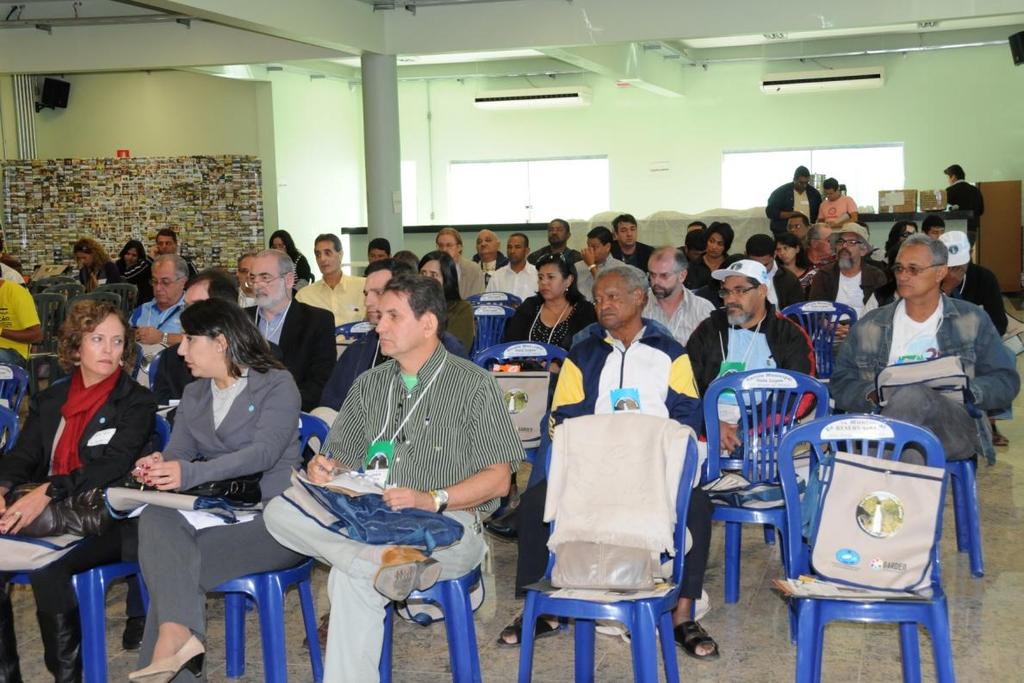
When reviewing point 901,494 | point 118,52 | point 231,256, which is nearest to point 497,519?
point 901,494

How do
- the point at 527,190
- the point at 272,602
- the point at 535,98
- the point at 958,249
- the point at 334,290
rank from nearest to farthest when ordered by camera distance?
the point at 272,602 → the point at 958,249 → the point at 334,290 → the point at 535,98 → the point at 527,190

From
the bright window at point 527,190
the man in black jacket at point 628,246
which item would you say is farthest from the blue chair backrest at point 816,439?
the bright window at point 527,190

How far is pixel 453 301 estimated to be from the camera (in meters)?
5.91

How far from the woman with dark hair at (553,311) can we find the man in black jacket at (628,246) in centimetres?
339

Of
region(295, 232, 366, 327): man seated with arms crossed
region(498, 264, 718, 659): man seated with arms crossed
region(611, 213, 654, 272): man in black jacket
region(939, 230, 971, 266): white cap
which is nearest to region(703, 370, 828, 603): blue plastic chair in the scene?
region(498, 264, 718, 659): man seated with arms crossed

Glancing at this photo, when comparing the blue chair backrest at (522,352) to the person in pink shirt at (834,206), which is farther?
the person in pink shirt at (834,206)

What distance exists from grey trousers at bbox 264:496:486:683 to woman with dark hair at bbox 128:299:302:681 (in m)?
0.25

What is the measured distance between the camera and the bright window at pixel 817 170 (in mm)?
17422

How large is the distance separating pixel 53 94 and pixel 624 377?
13625mm

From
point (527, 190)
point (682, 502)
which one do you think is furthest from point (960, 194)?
point (682, 502)

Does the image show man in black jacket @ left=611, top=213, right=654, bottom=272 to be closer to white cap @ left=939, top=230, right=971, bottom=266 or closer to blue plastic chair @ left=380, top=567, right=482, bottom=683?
white cap @ left=939, top=230, right=971, bottom=266

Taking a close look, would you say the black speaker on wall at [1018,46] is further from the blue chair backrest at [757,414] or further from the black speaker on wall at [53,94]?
the black speaker on wall at [53,94]

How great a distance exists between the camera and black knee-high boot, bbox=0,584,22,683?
3.47 meters

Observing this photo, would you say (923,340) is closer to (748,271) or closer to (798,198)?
(748,271)
